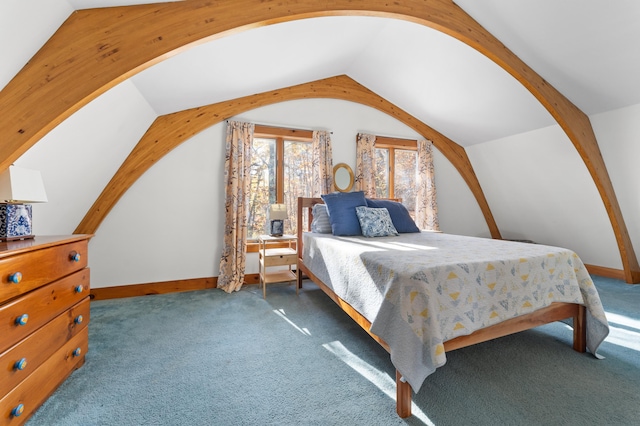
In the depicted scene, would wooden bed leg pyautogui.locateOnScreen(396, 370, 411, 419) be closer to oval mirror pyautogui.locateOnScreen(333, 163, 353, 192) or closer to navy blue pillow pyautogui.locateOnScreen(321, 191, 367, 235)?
navy blue pillow pyautogui.locateOnScreen(321, 191, 367, 235)

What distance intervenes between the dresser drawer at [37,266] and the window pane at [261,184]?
81.4 inches

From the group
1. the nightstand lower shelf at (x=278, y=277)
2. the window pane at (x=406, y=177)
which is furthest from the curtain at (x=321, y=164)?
the window pane at (x=406, y=177)

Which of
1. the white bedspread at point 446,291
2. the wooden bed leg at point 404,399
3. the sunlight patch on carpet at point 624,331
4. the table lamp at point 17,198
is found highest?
the table lamp at point 17,198

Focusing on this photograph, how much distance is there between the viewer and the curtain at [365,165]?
4.09 m

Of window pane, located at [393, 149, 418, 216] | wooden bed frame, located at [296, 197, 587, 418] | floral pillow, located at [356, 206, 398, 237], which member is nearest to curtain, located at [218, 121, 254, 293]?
floral pillow, located at [356, 206, 398, 237]

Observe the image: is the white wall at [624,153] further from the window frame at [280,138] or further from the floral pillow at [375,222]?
the window frame at [280,138]

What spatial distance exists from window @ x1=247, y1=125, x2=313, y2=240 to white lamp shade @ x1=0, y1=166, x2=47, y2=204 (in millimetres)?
2251

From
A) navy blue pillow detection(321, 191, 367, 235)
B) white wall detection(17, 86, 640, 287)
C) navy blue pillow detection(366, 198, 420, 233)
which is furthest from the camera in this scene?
navy blue pillow detection(366, 198, 420, 233)

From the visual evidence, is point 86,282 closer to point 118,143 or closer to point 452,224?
point 118,143

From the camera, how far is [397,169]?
4578 mm

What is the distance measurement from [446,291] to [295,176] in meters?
2.82

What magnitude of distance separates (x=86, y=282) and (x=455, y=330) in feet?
7.64

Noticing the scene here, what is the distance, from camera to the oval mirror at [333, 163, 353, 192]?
156 inches

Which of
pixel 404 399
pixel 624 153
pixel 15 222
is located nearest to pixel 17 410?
pixel 15 222
